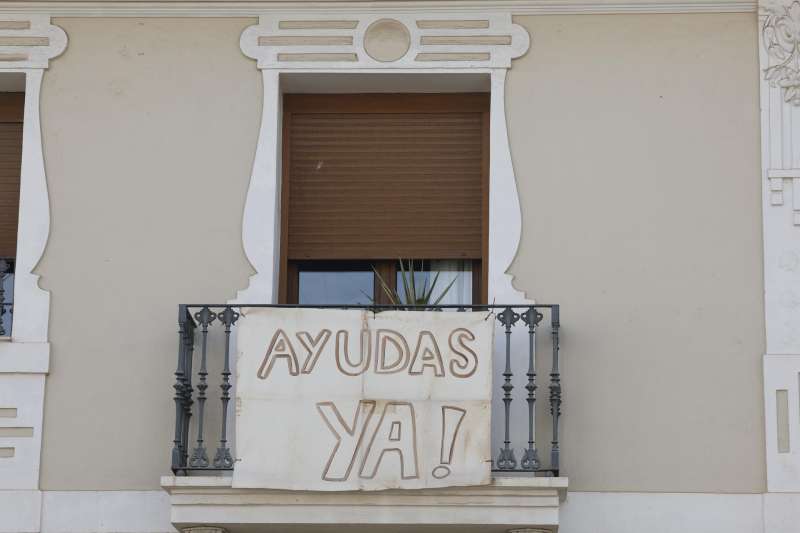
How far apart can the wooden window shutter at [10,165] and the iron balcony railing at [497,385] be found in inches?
52.4

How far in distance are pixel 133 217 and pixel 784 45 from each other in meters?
3.88

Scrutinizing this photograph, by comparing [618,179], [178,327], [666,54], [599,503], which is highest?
[666,54]

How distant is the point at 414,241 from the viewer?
12172 millimetres

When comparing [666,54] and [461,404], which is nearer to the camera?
[461,404]

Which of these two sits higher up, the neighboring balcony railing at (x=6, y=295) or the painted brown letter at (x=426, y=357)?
the neighboring balcony railing at (x=6, y=295)

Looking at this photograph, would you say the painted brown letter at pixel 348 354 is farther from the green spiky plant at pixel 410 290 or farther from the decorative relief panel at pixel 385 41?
the decorative relief panel at pixel 385 41

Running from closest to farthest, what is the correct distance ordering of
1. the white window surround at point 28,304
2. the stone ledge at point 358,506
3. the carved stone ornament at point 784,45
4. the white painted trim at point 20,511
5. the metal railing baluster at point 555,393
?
the stone ledge at point 358,506
the metal railing baluster at point 555,393
the white painted trim at point 20,511
the white window surround at point 28,304
the carved stone ornament at point 784,45

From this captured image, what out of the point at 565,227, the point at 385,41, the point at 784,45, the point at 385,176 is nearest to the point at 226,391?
the point at 385,176

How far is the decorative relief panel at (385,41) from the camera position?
12164mm

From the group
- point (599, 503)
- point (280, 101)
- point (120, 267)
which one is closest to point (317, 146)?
point (280, 101)

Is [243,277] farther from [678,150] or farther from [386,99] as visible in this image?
[678,150]

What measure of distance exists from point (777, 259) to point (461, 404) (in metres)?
2.03

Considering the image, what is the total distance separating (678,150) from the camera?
12.0m

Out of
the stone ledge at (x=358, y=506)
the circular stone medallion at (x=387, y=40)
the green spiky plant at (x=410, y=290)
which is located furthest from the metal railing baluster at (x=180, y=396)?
the circular stone medallion at (x=387, y=40)
